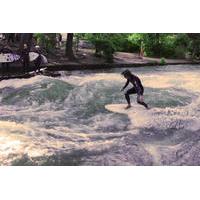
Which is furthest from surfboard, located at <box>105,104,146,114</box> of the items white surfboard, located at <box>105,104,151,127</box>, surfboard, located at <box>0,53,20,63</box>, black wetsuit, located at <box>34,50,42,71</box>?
surfboard, located at <box>0,53,20,63</box>

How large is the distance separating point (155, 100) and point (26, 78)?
153 centimetres

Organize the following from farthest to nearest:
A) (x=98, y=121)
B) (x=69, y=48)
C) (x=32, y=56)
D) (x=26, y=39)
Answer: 1. (x=69, y=48)
2. (x=32, y=56)
3. (x=26, y=39)
4. (x=98, y=121)

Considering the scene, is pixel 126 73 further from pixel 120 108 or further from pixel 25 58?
pixel 25 58

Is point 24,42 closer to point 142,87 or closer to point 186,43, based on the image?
point 142,87

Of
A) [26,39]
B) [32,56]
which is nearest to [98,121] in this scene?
[32,56]

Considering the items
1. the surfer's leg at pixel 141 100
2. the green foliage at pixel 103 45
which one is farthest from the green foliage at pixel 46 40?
the surfer's leg at pixel 141 100

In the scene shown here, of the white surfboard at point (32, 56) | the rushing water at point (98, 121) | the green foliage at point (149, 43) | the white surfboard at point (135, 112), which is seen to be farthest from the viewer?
the white surfboard at point (32, 56)

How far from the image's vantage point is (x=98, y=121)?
6.39 meters

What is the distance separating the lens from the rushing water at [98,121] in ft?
20.5

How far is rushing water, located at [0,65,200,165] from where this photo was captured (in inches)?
246

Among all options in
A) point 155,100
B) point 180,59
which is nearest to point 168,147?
point 155,100

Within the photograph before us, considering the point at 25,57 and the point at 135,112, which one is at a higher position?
the point at 25,57

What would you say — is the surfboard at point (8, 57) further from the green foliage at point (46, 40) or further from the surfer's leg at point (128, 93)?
the surfer's leg at point (128, 93)
